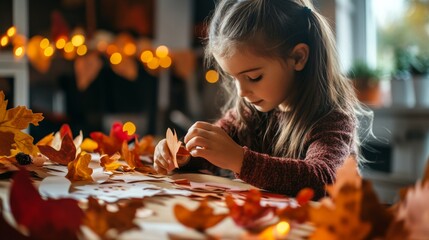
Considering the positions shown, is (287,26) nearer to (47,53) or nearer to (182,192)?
(182,192)

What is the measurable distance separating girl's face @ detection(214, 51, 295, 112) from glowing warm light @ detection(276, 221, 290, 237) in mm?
516

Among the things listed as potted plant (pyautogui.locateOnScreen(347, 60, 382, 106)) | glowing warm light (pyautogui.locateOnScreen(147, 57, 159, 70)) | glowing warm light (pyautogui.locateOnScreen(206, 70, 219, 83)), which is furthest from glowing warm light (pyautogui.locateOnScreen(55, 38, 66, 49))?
potted plant (pyautogui.locateOnScreen(347, 60, 382, 106))

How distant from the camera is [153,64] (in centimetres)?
345

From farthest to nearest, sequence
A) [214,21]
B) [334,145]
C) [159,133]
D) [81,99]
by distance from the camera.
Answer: [159,133] < [81,99] < [214,21] < [334,145]

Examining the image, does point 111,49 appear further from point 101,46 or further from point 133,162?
point 133,162

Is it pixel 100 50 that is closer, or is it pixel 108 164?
pixel 108 164

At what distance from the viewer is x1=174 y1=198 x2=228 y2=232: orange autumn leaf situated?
52cm

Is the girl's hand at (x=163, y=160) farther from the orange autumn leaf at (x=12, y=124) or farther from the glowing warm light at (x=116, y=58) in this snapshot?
the glowing warm light at (x=116, y=58)

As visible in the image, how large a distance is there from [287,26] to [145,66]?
2.42 m

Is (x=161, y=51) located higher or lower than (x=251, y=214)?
higher

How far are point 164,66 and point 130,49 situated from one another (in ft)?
0.84

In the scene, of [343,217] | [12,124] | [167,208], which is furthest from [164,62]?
[343,217]

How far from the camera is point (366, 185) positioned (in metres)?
0.49

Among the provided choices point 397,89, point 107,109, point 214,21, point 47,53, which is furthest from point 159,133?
point 214,21
